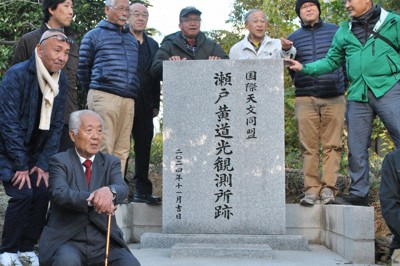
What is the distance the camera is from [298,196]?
7523mm

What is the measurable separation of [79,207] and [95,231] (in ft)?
0.70

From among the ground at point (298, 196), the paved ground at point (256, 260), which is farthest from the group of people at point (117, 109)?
the paved ground at point (256, 260)

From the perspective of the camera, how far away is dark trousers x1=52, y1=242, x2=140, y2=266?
3299 mm

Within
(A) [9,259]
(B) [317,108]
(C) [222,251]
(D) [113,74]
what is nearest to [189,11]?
(D) [113,74]

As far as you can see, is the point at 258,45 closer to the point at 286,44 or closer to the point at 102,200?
the point at 286,44

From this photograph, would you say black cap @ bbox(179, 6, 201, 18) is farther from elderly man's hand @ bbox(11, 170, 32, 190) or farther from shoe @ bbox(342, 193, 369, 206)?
elderly man's hand @ bbox(11, 170, 32, 190)

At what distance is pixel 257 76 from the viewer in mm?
5973

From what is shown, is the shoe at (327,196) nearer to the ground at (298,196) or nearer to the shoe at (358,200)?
the ground at (298,196)

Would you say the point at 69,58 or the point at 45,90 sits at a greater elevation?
the point at 69,58

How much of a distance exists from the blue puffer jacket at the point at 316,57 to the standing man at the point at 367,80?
69cm

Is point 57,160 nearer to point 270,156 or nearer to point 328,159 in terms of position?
point 270,156

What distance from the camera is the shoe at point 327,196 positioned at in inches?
240

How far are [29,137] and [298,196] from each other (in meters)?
3.98

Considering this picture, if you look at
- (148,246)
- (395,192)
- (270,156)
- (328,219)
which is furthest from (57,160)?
(328,219)
